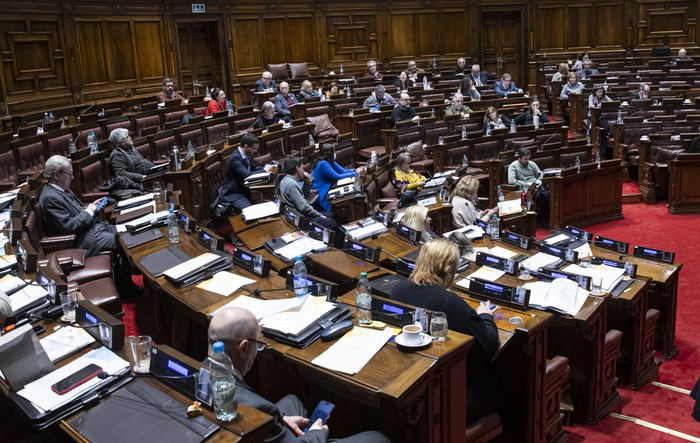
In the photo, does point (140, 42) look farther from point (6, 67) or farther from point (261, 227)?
point (261, 227)

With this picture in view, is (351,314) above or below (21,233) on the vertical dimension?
below

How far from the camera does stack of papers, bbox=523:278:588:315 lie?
12.9 ft

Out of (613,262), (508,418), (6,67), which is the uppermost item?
(6,67)

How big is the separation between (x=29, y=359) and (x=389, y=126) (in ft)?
28.4

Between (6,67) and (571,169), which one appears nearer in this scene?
(571,169)

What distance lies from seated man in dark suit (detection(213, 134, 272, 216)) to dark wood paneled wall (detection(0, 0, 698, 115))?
17.0 feet

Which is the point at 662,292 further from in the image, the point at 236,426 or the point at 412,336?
the point at 236,426

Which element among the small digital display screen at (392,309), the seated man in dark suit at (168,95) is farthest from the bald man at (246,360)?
the seated man in dark suit at (168,95)

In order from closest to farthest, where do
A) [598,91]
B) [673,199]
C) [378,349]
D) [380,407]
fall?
[380,407], [378,349], [673,199], [598,91]

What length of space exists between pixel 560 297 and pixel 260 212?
107 inches

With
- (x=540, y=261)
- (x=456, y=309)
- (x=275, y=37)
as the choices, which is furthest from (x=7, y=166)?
(x=275, y=37)

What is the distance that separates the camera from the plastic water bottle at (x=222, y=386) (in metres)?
2.45

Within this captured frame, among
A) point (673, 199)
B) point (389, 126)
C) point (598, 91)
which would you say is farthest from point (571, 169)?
point (598, 91)

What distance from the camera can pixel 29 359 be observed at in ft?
9.28
